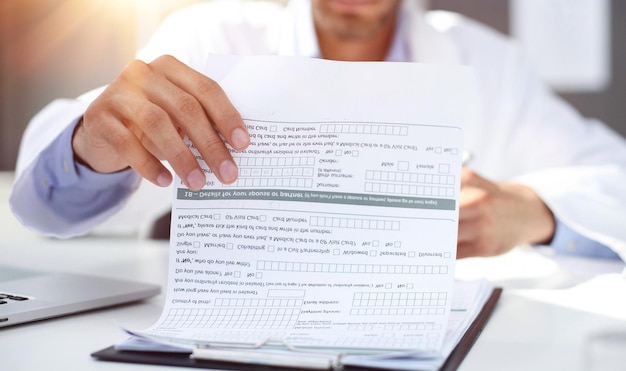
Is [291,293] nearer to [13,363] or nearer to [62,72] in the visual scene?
[13,363]

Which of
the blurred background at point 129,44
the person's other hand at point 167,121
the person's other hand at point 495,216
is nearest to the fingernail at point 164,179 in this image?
the person's other hand at point 167,121

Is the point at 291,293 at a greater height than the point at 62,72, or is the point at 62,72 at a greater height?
the point at 62,72

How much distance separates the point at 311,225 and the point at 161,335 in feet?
0.43

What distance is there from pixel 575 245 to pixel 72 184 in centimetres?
66

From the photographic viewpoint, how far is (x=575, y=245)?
37.9 inches

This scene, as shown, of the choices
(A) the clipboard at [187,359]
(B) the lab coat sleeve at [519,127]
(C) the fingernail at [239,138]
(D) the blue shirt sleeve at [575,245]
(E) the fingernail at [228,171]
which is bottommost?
(A) the clipboard at [187,359]

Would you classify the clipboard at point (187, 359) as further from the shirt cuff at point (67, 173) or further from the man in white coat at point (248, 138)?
the shirt cuff at point (67, 173)

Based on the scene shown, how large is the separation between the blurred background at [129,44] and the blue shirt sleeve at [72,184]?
0.44m

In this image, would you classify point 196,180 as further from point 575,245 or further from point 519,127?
point 519,127

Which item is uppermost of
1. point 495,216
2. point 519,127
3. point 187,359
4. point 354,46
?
point 354,46

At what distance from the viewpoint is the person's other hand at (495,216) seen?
0.79 meters

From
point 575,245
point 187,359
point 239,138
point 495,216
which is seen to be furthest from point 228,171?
point 575,245

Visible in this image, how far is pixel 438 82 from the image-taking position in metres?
0.53

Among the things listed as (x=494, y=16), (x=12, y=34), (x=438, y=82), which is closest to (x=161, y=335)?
(x=438, y=82)
